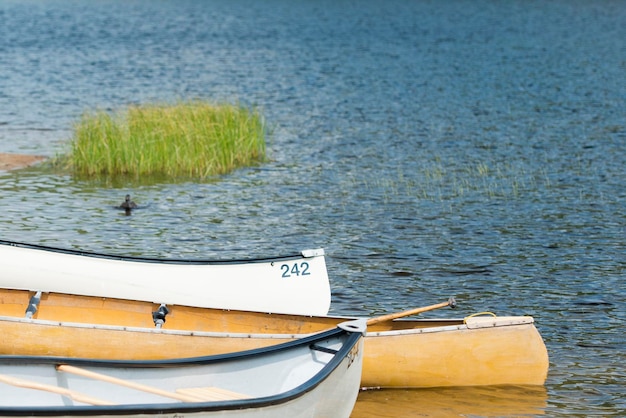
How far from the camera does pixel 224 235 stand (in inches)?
760

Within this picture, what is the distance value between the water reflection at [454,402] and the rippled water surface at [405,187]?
0.08 feet

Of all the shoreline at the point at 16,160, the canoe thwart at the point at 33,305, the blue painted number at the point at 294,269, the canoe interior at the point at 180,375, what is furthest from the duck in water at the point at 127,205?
the canoe interior at the point at 180,375

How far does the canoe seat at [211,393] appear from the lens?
9.52 meters

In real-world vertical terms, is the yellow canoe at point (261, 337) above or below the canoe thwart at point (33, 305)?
below

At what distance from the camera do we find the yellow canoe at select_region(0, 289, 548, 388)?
1077cm

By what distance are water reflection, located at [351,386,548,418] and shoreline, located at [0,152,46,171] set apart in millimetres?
15793

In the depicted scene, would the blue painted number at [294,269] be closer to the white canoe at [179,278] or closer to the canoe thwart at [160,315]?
the white canoe at [179,278]

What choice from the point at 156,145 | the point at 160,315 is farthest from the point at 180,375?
the point at 156,145

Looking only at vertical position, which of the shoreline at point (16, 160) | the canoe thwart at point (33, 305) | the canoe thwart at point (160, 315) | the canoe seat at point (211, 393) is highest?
the shoreline at point (16, 160)

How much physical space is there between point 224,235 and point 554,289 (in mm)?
6112

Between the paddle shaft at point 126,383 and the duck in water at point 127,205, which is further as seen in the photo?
the duck in water at point 127,205

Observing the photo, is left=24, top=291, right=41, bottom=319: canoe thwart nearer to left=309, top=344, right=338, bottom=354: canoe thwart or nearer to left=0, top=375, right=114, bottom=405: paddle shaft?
left=0, top=375, right=114, bottom=405: paddle shaft

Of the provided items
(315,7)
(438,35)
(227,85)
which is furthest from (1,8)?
(227,85)

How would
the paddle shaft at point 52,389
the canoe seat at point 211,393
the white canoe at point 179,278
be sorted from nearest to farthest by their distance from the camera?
the paddle shaft at point 52,389 < the canoe seat at point 211,393 < the white canoe at point 179,278
